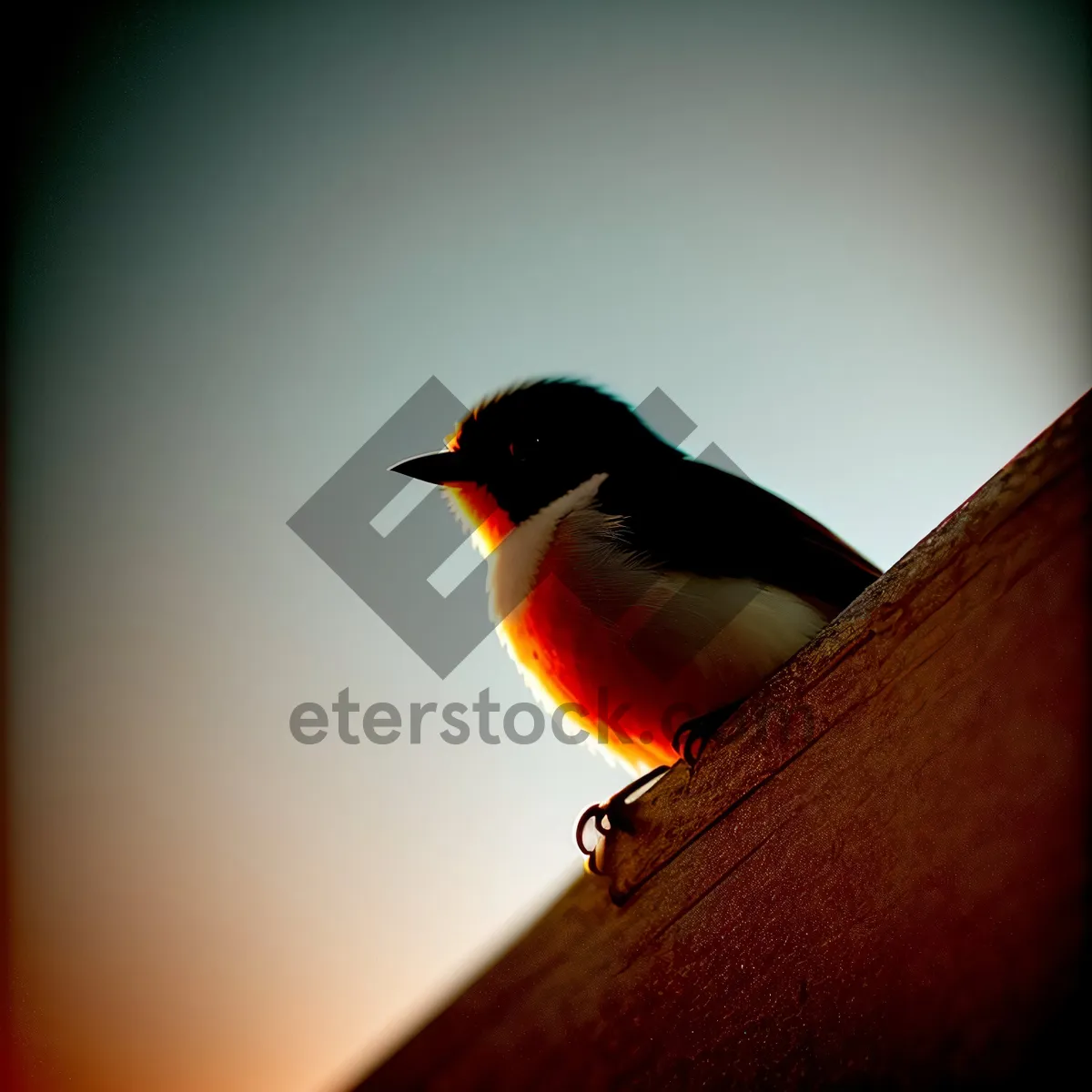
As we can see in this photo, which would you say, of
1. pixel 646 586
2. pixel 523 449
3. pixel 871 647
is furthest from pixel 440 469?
pixel 871 647

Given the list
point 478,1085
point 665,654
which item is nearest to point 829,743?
point 478,1085

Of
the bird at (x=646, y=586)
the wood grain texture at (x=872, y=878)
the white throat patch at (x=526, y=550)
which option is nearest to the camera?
the wood grain texture at (x=872, y=878)

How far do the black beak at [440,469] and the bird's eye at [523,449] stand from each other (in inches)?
3.7

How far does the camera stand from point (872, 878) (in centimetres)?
62

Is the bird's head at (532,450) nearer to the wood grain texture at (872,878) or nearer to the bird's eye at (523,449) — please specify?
the bird's eye at (523,449)

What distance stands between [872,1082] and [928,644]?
314 mm

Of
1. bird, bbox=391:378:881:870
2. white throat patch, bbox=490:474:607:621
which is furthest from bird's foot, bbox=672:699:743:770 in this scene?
white throat patch, bbox=490:474:607:621

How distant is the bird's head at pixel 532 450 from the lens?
1.67m

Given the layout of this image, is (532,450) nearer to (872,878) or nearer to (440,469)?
(440,469)

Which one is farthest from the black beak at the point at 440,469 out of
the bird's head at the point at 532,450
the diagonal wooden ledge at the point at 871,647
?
the diagonal wooden ledge at the point at 871,647

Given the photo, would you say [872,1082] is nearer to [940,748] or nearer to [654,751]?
[940,748]

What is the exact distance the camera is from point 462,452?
5.81 feet

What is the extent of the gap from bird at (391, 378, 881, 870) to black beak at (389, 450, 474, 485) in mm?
105

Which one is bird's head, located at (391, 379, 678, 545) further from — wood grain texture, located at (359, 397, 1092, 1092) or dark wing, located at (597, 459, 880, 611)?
wood grain texture, located at (359, 397, 1092, 1092)
